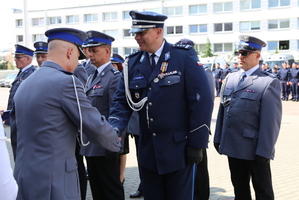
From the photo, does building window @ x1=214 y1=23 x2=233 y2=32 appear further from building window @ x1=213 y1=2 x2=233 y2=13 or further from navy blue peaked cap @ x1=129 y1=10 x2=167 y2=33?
navy blue peaked cap @ x1=129 y1=10 x2=167 y2=33

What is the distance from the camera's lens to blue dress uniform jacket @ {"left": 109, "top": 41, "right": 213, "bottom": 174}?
11.3 ft

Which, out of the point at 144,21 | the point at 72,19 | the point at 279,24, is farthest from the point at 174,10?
the point at 144,21

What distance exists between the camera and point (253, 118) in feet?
14.3

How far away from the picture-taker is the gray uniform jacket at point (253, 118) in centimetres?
427

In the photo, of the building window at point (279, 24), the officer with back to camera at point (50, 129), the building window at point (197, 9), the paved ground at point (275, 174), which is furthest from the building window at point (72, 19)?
the officer with back to camera at point (50, 129)

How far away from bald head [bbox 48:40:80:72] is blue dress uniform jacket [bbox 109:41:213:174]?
2.72 ft

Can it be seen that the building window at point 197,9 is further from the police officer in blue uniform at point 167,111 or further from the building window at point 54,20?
the police officer in blue uniform at point 167,111

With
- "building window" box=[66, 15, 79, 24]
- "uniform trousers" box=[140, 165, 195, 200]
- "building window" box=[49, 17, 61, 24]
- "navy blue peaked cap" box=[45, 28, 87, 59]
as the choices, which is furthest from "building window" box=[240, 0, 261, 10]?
"navy blue peaked cap" box=[45, 28, 87, 59]

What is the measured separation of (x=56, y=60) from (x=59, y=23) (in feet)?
217

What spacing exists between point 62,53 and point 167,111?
3.43ft

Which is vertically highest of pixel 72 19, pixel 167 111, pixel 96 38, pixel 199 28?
pixel 72 19

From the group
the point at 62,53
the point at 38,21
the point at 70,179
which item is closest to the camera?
the point at 70,179

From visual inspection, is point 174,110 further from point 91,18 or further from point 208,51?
point 91,18

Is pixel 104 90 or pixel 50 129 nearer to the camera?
pixel 50 129
